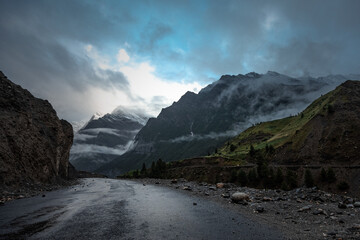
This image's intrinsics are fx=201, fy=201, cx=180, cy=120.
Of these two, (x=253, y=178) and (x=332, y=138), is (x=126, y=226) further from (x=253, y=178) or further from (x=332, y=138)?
(x=332, y=138)

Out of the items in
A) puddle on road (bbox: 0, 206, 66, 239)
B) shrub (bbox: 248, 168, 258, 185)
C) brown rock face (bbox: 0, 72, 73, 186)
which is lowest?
shrub (bbox: 248, 168, 258, 185)

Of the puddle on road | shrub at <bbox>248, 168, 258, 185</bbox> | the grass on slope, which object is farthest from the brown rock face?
the grass on slope

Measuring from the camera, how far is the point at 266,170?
55156mm

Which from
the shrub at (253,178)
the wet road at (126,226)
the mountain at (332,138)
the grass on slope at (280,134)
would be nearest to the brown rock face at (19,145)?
the wet road at (126,226)

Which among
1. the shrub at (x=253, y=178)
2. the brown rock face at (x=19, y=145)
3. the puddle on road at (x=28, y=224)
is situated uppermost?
the brown rock face at (x=19, y=145)

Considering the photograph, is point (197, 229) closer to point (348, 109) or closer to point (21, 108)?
point (21, 108)

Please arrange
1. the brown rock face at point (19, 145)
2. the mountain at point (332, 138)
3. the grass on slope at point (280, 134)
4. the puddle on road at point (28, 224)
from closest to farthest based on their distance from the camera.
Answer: the puddle on road at point (28, 224)
the brown rock face at point (19, 145)
the mountain at point (332, 138)
the grass on slope at point (280, 134)

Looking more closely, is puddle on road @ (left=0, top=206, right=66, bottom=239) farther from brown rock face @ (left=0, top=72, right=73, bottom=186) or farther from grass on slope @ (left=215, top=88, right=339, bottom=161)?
grass on slope @ (left=215, top=88, right=339, bottom=161)

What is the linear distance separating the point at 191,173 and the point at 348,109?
67.4 metres

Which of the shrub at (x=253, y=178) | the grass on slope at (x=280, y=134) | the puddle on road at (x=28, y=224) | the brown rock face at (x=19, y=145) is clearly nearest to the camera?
the puddle on road at (x=28, y=224)

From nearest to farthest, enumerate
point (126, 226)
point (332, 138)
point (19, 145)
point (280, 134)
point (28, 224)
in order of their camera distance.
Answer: point (28, 224)
point (126, 226)
point (19, 145)
point (332, 138)
point (280, 134)

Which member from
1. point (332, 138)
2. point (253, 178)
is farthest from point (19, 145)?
point (332, 138)

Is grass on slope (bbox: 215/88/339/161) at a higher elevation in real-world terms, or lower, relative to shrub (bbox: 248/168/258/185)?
higher

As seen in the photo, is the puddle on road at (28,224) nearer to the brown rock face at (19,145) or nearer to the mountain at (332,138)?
the brown rock face at (19,145)
